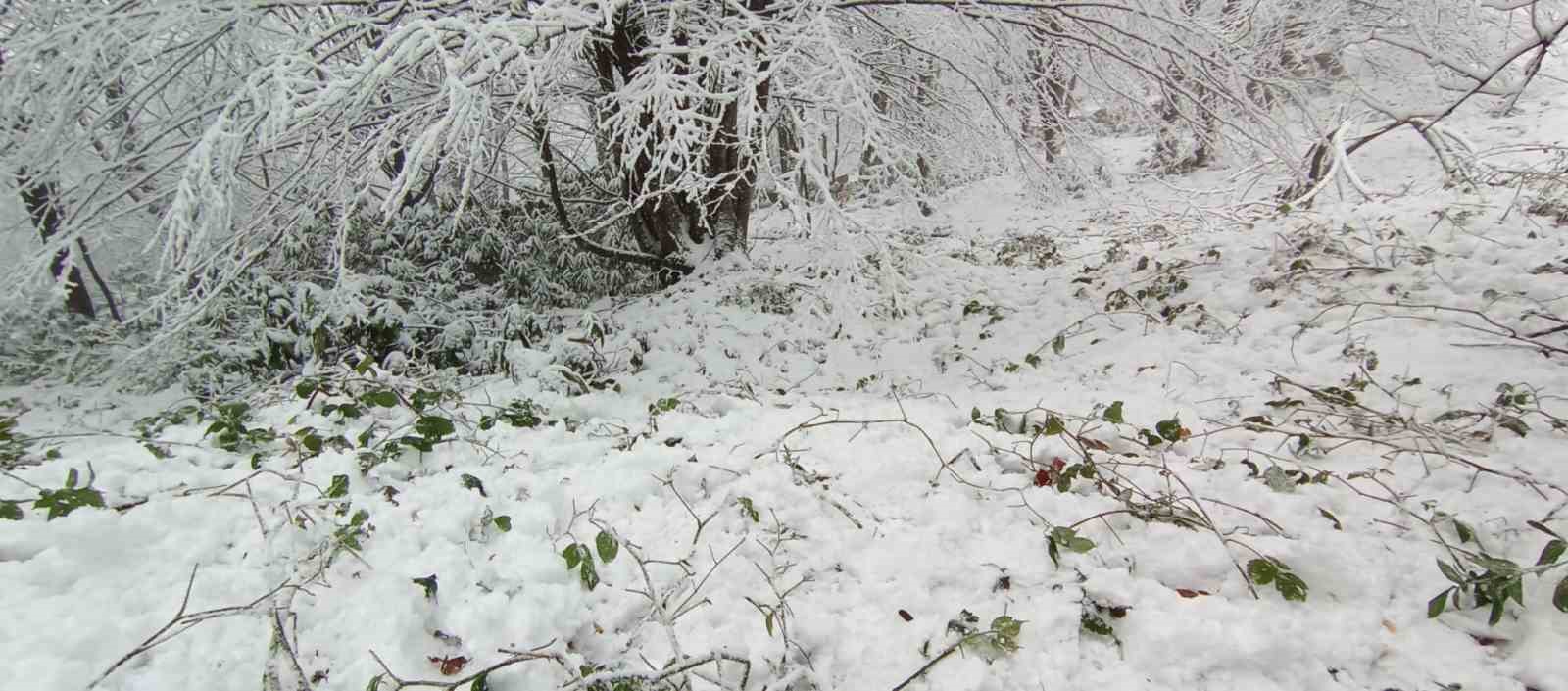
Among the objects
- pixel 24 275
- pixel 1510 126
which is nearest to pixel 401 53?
pixel 24 275

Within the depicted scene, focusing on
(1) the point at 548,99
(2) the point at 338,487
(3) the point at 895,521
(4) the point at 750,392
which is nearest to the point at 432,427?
(2) the point at 338,487

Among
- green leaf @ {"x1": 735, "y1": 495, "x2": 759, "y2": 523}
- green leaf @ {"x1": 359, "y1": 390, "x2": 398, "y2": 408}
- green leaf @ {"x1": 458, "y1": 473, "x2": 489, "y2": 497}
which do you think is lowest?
green leaf @ {"x1": 735, "y1": 495, "x2": 759, "y2": 523}

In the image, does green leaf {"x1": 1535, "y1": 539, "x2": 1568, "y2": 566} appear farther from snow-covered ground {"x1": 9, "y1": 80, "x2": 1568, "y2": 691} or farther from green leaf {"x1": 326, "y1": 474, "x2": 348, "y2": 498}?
green leaf {"x1": 326, "y1": 474, "x2": 348, "y2": 498}

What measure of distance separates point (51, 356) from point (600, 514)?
27.3 feet

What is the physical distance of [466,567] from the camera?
1.98 metres

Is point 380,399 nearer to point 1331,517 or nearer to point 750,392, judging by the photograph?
point 750,392

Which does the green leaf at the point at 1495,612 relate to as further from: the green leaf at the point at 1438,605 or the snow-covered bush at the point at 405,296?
the snow-covered bush at the point at 405,296

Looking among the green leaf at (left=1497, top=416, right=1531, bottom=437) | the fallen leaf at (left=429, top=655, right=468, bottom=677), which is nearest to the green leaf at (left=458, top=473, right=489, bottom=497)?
the fallen leaf at (left=429, top=655, right=468, bottom=677)

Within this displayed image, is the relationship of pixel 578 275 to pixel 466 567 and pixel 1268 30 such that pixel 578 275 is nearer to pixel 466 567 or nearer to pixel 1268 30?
pixel 466 567

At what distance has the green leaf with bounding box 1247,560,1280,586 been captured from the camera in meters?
1.77

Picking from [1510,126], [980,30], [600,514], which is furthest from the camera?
[1510,126]

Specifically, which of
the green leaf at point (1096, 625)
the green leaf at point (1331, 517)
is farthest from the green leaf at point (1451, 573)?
the green leaf at point (1096, 625)

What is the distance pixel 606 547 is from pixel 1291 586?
1968mm

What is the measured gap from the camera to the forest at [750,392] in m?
1.69
